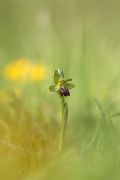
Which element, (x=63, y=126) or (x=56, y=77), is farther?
(x=56, y=77)

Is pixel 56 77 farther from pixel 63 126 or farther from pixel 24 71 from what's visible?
pixel 24 71

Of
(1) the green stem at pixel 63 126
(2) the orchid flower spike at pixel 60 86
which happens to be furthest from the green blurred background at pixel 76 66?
(2) the orchid flower spike at pixel 60 86

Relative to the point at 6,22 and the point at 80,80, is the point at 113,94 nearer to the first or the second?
the point at 80,80

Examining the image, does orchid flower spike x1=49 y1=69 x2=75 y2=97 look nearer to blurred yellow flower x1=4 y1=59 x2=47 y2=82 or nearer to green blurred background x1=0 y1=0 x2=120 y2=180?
green blurred background x1=0 y1=0 x2=120 y2=180

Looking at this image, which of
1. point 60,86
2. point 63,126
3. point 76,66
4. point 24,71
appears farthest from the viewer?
point 24,71

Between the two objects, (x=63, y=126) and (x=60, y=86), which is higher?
(x=60, y=86)

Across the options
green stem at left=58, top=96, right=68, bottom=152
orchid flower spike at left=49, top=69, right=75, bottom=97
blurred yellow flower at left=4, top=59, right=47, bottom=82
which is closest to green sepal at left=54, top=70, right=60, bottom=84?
orchid flower spike at left=49, top=69, right=75, bottom=97

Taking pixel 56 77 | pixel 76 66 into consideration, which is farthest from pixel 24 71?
pixel 56 77

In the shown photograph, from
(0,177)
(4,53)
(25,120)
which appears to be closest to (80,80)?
(25,120)
